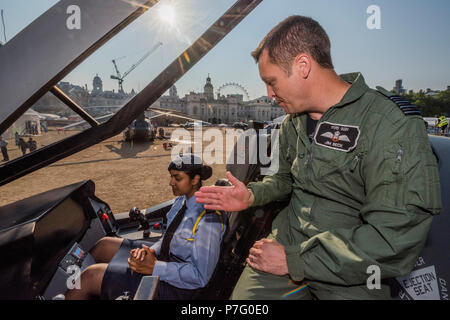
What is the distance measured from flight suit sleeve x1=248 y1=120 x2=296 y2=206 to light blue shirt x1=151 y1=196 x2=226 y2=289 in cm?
40

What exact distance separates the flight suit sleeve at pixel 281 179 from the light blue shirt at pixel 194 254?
1.32 ft

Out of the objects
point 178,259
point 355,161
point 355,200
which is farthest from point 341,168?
point 178,259

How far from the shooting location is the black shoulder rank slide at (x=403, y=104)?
3.18ft

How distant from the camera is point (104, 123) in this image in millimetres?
1410

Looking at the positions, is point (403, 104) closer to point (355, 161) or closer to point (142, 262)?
point (355, 161)

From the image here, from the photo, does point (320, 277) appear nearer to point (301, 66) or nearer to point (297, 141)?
point (297, 141)

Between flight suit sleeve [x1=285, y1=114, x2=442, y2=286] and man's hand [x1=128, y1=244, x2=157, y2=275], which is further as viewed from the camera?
man's hand [x1=128, y1=244, x2=157, y2=275]

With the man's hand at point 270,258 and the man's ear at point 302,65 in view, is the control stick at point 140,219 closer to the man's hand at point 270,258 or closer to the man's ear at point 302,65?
the man's hand at point 270,258

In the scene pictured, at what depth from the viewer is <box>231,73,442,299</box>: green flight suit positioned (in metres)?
0.85

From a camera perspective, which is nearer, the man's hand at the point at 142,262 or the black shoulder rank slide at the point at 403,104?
the black shoulder rank slide at the point at 403,104

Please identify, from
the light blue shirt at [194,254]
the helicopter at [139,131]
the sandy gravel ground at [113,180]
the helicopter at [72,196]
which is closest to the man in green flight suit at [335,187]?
the light blue shirt at [194,254]

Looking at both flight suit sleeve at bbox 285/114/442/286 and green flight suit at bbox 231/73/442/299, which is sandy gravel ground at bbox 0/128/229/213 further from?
flight suit sleeve at bbox 285/114/442/286

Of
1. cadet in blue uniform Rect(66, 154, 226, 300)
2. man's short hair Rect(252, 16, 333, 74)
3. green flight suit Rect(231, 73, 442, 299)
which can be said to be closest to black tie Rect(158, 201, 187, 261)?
cadet in blue uniform Rect(66, 154, 226, 300)
